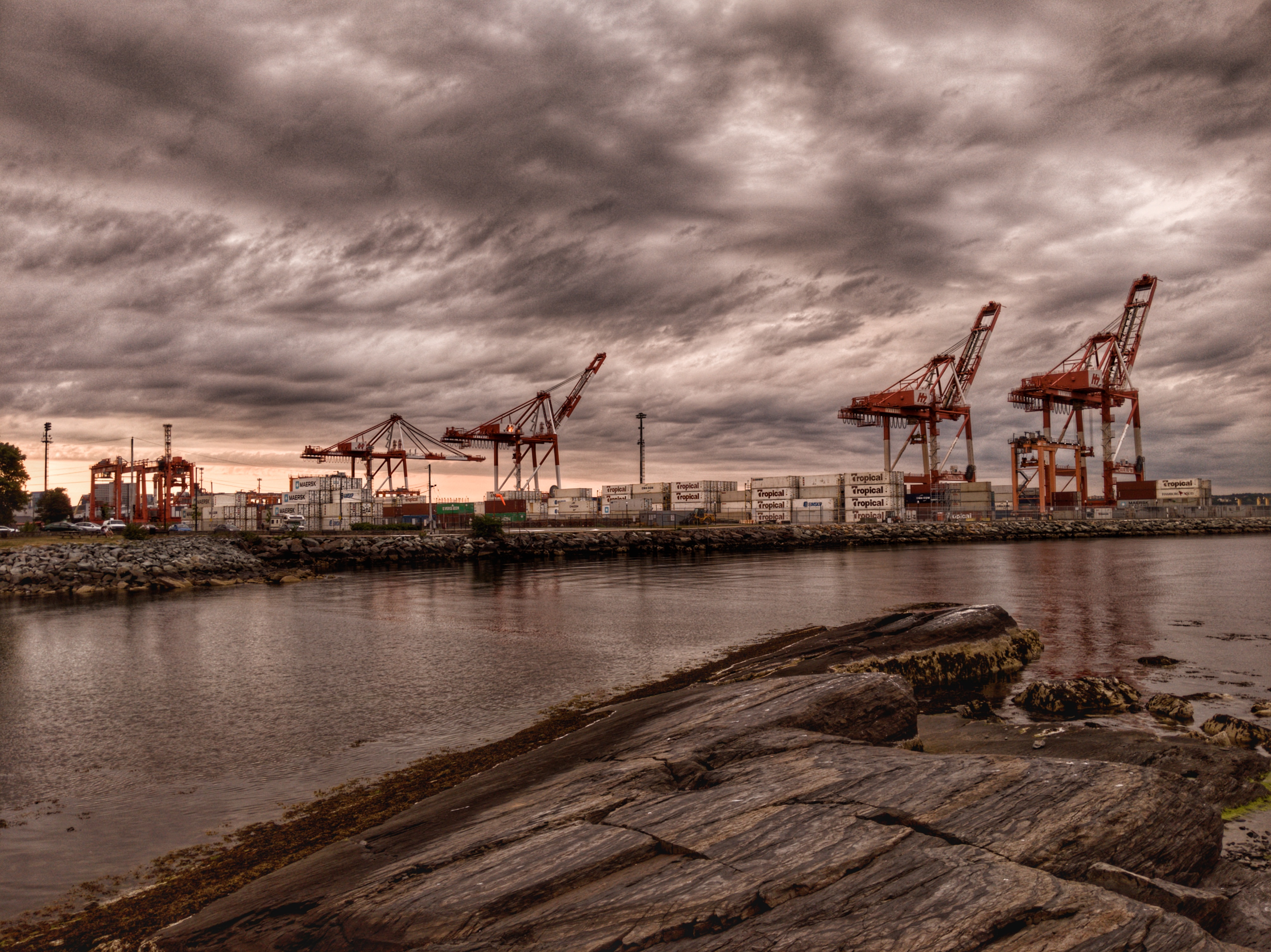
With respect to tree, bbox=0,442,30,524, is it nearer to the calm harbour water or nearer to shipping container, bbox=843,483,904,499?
the calm harbour water

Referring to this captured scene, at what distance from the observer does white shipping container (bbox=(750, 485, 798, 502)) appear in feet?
298

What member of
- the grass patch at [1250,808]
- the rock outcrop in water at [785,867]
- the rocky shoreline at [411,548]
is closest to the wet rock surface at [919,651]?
the grass patch at [1250,808]

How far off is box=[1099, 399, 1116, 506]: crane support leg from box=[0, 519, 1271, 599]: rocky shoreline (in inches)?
185

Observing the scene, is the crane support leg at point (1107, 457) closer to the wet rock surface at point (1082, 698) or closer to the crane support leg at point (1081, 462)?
the crane support leg at point (1081, 462)

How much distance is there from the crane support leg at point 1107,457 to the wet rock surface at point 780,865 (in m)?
100

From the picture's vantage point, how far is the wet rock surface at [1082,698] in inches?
372

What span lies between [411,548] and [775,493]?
53.6 meters

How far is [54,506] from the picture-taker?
343 ft

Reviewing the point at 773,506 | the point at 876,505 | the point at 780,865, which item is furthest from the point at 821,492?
the point at 780,865

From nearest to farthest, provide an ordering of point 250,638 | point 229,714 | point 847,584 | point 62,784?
1. point 62,784
2. point 229,714
3. point 250,638
4. point 847,584

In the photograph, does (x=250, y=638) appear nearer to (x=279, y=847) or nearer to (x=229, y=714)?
(x=229, y=714)

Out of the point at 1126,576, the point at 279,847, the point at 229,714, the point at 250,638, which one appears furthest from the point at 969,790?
the point at 1126,576

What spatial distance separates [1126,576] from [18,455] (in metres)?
91.6

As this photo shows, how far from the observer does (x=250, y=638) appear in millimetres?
18094
